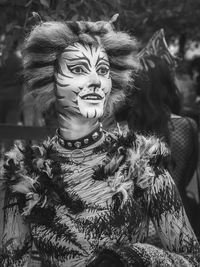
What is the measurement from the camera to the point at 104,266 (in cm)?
204

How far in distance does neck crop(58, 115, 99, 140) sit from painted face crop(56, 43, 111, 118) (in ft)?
0.10

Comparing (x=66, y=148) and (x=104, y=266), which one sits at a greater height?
(x=66, y=148)

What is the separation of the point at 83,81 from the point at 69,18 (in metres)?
1.56

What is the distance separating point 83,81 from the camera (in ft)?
8.09

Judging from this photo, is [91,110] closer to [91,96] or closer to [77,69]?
[91,96]

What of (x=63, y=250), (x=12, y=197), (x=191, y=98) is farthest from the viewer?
(x=191, y=98)

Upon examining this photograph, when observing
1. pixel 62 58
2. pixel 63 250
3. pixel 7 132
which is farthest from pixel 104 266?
pixel 7 132

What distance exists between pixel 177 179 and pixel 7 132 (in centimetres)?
164

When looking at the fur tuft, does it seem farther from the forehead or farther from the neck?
the forehead

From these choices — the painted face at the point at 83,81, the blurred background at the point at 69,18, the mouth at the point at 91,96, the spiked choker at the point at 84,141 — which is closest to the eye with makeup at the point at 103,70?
the painted face at the point at 83,81

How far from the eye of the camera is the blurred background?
405cm

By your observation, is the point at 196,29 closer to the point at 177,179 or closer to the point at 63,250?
the point at 177,179

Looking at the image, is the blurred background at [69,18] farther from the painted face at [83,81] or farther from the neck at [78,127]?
the neck at [78,127]

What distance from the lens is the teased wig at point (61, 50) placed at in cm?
249
